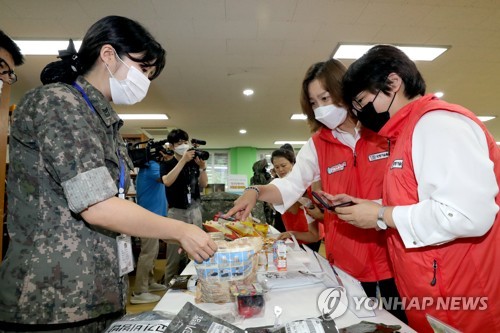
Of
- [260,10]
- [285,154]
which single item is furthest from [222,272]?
[260,10]

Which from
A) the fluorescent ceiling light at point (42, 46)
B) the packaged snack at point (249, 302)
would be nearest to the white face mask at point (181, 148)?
the fluorescent ceiling light at point (42, 46)

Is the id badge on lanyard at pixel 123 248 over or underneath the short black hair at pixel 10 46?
underneath

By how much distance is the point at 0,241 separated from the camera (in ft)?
9.20

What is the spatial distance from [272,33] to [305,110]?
2.60 meters

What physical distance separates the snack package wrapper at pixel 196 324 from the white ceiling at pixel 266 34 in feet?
10.8

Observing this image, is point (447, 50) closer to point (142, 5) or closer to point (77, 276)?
point (142, 5)

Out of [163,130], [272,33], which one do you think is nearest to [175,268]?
[272,33]

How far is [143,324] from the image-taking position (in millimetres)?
703

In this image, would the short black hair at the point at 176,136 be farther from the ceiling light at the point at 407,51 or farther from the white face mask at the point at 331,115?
the ceiling light at the point at 407,51

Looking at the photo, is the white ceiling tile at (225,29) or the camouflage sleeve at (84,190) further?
the white ceiling tile at (225,29)

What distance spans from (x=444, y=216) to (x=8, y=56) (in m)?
2.45

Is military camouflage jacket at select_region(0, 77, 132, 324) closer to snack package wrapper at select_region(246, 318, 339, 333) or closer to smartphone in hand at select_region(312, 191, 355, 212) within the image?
snack package wrapper at select_region(246, 318, 339, 333)

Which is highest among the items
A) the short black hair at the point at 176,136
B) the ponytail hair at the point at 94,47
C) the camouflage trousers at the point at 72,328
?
the short black hair at the point at 176,136

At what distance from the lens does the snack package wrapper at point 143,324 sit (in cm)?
68
